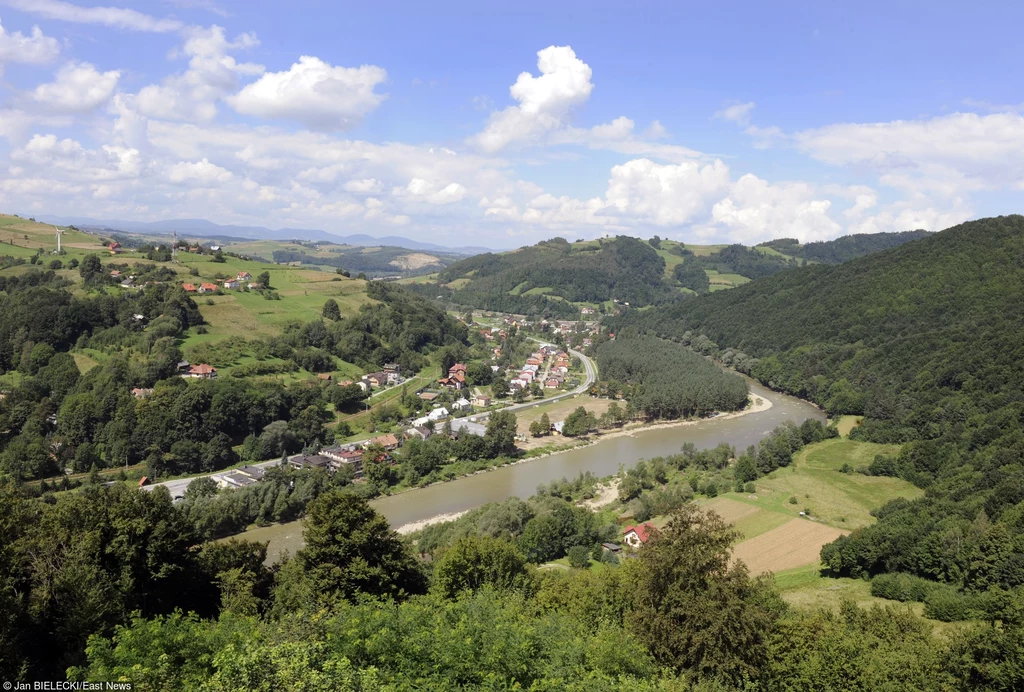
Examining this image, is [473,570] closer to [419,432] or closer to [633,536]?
[633,536]

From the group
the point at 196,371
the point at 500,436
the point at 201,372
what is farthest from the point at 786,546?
the point at 196,371

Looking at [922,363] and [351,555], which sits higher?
[922,363]

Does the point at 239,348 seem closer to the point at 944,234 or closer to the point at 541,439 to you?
the point at 541,439

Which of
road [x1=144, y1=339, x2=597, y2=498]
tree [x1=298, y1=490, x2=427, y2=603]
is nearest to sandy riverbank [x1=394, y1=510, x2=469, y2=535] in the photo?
road [x1=144, y1=339, x2=597, y2=498]

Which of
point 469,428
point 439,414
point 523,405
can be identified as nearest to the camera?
point 469,428

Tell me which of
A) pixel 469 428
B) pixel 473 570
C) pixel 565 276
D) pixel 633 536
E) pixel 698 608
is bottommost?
pixel 633 536

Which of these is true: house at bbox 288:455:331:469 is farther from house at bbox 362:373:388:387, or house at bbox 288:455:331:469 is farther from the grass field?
the grass field

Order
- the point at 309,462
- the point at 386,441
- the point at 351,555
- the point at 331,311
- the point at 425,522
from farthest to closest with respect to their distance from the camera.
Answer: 1. the point at 331,311
2. the point at 386,441
3. the point at 309,462
4. the point at 425,522
5. the point at 351,555
